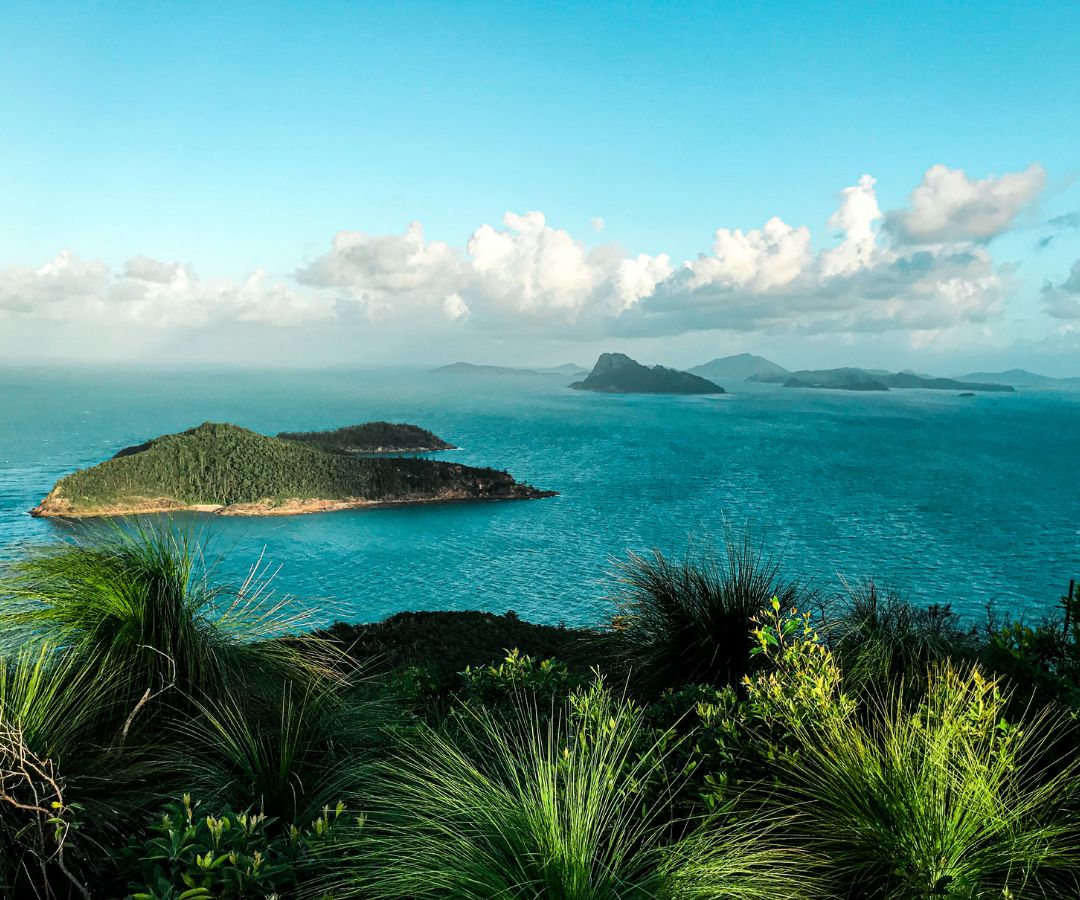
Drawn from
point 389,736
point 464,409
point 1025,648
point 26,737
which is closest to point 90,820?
point 26,737

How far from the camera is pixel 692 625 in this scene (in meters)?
5.84

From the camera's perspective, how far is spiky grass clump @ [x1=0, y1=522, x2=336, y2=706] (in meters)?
3.77

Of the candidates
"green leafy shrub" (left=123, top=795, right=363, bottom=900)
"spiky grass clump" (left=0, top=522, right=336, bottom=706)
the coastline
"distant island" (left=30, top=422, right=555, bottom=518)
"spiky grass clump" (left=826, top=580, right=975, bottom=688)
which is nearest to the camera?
"green leafy shrub" (left=123, top=795, right=363, bottom=900)

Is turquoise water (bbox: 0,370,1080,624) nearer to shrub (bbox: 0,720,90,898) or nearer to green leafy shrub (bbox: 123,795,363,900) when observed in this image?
shrub (bbox: 0,720,90,898)

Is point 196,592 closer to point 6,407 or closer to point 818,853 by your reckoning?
point 818,853

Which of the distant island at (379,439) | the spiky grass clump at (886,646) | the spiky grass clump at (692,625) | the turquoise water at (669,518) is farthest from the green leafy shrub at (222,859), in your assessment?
the distant island at (379,439)

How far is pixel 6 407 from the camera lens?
157500 millimetres

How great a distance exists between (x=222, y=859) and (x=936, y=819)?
2513 mm

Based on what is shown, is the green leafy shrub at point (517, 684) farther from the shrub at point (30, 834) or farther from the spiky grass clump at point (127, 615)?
the shrub at point (30, 834)

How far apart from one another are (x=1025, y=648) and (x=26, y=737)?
5226mm

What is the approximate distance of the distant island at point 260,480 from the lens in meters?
64.6

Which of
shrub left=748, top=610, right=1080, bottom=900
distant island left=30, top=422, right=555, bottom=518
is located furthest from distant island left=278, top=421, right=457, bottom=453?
shrub left=748, top=610, right=1080, bottom=900

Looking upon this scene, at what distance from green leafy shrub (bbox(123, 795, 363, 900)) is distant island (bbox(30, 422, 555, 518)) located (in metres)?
64.1

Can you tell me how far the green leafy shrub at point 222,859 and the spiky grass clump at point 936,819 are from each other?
1860mm
